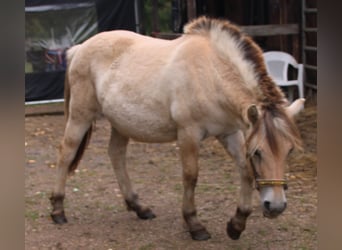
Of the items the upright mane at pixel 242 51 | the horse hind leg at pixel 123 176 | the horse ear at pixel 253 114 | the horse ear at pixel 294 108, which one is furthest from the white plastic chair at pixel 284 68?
the horse ear at pixel 253 114

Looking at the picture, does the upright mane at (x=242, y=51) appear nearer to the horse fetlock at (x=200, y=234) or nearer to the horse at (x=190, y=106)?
the horse at (x=190, y=106)

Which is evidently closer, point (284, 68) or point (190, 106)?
point (190, 106)

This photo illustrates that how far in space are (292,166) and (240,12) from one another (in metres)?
5.02

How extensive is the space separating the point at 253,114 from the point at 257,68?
1.41 ft

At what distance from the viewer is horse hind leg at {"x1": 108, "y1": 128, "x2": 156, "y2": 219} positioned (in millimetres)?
4188

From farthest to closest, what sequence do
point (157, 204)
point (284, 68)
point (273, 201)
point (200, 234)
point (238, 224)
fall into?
1. point (284, 68)
2. point (157, 204)
3. point (200, 234)
4. point (238, 224)
5. point (273, 201)

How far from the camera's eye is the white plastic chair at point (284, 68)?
8.31 meters

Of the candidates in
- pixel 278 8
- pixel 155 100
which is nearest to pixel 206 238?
pixel 155 100

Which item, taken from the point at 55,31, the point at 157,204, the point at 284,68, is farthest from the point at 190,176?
the point at 55,31

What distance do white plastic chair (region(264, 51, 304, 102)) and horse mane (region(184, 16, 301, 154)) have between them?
4.78 meters

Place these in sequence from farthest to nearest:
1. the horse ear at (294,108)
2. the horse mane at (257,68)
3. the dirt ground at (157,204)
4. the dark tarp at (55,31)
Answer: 1. the dark tarp at (55,31)
2. the dirt ground at (157,204)
3. the horse ear at (294,108)
4. the horse mane at (257,68)

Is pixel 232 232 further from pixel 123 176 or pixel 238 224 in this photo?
pixel 123 176

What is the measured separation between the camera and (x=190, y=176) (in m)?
3.58
